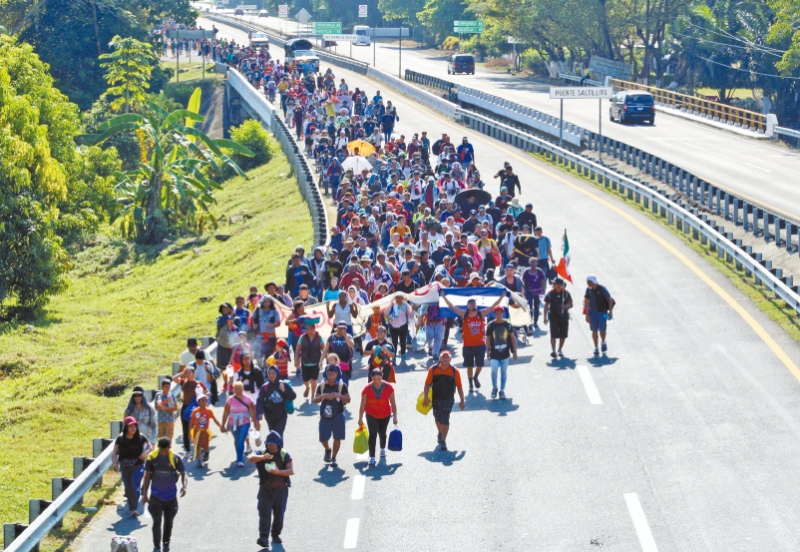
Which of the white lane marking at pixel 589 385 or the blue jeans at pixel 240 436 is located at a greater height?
the blue jeans at pixel 240 436

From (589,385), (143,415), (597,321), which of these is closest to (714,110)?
(597,321)

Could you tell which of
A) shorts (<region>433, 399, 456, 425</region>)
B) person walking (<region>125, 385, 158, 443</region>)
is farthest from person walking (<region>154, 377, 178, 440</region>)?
shorts (<region>433, 399, 456, 425</region>)

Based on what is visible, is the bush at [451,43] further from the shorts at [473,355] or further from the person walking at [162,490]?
the person walking at [162,490]

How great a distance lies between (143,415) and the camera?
16125 millimetres

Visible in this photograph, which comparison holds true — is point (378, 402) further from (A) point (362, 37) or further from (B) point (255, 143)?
(A) point (362, 37)

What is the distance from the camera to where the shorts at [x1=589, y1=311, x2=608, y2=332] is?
21.1 metres

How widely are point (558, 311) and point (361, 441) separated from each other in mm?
5594

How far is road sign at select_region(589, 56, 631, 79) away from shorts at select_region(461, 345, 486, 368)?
6755 cm

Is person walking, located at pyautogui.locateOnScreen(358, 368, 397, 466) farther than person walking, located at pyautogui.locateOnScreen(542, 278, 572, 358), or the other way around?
person walking, located at pyautogui.locateOnScreen(542, 278, 572, 358)

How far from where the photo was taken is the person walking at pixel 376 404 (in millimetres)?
16406

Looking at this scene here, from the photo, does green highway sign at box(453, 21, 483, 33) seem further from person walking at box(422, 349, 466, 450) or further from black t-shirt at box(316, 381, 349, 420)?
black t-shirt at box(316, 381, 349, 420)

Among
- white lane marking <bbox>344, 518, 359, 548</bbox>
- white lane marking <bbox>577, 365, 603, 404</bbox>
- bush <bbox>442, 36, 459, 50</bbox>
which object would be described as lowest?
white lane marking <bbox>344, 518, 359, 548</bbox>

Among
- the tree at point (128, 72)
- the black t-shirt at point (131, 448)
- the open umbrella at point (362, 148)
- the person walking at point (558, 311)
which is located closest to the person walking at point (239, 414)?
the black t-shirt at point (131, 448)

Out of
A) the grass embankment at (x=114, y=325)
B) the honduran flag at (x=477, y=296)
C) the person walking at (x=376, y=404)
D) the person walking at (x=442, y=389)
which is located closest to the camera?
the person walking at (x=376, y=404)
